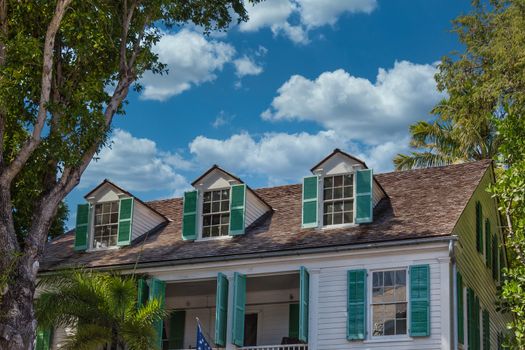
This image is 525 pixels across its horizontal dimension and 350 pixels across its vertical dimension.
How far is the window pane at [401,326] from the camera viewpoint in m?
19.2

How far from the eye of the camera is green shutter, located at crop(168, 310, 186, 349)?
23641 millimetres

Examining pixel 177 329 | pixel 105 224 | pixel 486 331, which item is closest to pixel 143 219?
pixel 105 224

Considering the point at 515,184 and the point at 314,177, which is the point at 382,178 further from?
the point at 515,184

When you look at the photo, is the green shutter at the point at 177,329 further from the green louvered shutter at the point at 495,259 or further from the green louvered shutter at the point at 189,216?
the green louvered shutter at the point at 495,259

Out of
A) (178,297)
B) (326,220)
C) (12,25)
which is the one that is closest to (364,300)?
(326,220)

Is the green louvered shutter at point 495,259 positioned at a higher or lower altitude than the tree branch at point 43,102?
lower

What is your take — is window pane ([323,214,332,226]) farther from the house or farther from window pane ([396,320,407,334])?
window pane ([396,320,407,334])

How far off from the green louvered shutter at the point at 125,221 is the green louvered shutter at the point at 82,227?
1.04 m

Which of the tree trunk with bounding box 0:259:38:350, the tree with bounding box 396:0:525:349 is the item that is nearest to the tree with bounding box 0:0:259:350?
the tree trunk with bounding box 0:259:38:350

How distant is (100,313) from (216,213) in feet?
17.3

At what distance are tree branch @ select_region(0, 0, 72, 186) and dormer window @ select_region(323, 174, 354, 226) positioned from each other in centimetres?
685

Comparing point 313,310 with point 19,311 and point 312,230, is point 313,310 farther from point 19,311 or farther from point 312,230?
point 19,311

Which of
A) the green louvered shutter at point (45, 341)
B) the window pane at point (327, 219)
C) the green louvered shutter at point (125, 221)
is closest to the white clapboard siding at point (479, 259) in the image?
the window pane at point (327, 219)

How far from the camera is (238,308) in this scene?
20750 millimetres
